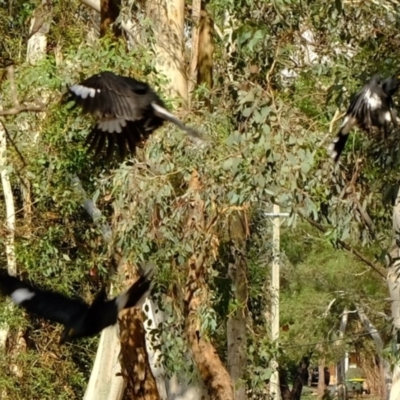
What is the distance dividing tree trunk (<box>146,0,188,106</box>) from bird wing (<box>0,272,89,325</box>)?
3.73 metres

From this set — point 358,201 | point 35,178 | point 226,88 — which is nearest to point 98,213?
point 35,178

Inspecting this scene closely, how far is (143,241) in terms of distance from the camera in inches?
348

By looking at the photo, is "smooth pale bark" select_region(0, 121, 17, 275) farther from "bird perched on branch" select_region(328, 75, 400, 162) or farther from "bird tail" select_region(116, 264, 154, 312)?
"bird perched on branch" select_region(328, 75, 400, 162)

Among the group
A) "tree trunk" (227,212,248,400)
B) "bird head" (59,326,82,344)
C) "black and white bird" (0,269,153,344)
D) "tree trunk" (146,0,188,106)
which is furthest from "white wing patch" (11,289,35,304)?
"tree trunk" (146,0,188,106)

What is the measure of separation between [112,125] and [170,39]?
14.7ft

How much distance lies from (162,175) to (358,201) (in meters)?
1.55

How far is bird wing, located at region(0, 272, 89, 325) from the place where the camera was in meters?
6.50

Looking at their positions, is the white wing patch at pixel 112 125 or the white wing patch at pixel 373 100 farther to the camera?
the white wing patch at pixel 373 100

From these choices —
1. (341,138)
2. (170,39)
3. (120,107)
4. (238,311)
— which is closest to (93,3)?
(170,39)

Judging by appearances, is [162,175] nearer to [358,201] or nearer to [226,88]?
[226,88]

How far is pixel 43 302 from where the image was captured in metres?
6.69

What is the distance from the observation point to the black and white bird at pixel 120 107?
19.7 feet

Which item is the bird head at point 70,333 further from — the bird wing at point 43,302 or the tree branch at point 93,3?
the tree branch at point 93,3

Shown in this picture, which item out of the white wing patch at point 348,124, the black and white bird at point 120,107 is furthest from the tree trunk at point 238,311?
the black and white bird at point 120,107
